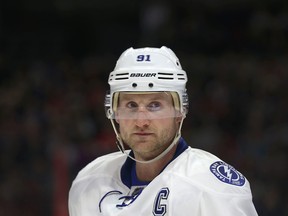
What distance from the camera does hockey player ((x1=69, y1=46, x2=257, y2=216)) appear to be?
8.08ft

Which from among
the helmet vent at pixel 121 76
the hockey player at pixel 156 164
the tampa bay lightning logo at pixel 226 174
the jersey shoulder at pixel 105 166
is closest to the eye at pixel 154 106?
the hockey player at pixel 156 164

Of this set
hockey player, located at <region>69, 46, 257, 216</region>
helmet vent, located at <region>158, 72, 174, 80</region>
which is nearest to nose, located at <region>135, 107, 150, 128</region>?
hockey player, located at <region>69, 46, 257, 216</region>

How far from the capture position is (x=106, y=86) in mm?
6461

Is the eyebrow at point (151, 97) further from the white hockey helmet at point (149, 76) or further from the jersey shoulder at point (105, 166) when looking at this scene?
the jersey shoulder at point (105, 166)

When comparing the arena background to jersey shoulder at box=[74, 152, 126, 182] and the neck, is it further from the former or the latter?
the neck

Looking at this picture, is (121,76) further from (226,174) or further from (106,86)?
(106,86)

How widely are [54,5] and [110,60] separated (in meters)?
1.32

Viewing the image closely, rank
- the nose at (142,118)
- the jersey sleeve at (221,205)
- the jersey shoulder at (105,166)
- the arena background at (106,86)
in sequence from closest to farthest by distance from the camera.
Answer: the jersey sleeve at (221,205) < the nose at (142,118) < the jersey shoulder at (105,166) < the arena background at (106,86)

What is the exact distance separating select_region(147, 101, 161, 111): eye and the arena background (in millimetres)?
2192

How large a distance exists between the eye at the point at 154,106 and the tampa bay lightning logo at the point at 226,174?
263 millimetres

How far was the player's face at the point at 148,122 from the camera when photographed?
2605 mm

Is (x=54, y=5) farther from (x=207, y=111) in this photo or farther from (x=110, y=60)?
(x=207, y=111)

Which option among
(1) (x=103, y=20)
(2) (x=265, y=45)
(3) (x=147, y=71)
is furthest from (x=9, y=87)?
(3) (x=147, y=71)

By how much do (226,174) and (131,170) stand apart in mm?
440
